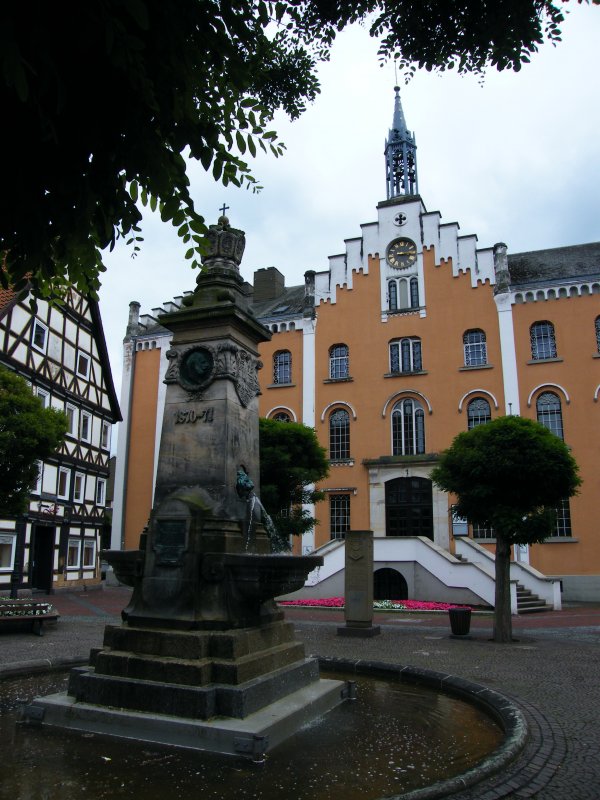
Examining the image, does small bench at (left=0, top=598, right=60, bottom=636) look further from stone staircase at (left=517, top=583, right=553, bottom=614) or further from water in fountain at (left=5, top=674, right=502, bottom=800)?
stone staircase at (left=517, top=583, right=553, bottom=614)

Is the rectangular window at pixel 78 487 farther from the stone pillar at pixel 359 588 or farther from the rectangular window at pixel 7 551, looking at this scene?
the stone pillar at pixel 359 588

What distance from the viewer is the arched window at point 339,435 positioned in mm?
31234

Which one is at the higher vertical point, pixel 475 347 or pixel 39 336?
pixel 475 347

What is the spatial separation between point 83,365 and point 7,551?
30.6 feet

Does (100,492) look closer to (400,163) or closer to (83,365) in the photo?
(83,365)

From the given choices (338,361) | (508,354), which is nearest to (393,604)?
(508,354)

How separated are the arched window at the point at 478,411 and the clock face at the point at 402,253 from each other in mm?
7695

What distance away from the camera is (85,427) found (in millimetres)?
29906

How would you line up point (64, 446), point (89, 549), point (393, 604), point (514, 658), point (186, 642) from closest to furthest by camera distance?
point (186, 642)
point (514, 658)
point (393, 604)
point (64, 446)
point (89, 549)

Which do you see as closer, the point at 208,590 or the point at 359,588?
the point at 208,590

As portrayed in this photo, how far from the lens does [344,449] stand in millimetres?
31312

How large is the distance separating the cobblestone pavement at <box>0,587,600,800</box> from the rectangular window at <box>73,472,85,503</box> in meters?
6.68

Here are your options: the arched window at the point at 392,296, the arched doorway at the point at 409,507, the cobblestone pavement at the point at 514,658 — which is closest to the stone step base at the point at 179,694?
the cobblestone pavement at the point at 514,658

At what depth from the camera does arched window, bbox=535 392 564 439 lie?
1099 inches
